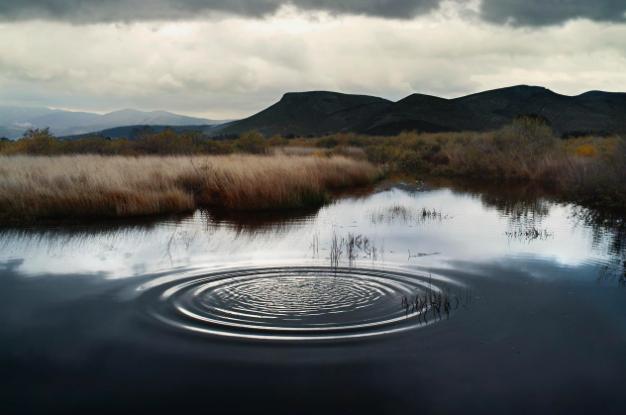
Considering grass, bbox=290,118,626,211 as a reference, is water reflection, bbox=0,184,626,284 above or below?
below

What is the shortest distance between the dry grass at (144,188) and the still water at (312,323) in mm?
2793

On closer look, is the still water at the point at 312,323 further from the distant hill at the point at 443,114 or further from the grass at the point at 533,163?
the distant hill at the point at 443,114

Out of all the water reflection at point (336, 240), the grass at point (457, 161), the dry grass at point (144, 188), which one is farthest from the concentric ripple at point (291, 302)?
the grass at point (457, 161)

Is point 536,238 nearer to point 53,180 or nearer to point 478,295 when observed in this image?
point 478,295

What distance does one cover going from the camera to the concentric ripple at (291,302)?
6.09m

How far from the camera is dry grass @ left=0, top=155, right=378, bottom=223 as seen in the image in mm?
14367

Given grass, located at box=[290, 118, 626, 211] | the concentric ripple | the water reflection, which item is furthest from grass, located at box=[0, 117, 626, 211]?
the concentric ripple

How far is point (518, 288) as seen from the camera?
25.8ft

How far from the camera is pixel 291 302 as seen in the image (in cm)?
688

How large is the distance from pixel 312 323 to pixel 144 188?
11107 mm

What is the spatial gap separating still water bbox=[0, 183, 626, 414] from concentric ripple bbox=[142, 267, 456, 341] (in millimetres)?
28

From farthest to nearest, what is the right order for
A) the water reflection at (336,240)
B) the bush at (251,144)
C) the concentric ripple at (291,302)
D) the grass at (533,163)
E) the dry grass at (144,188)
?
the bush at (251,144), the grass at (533,163), the dry grass at (144,188), the water reflection at (336,240), the concentric ripple at (291,302)

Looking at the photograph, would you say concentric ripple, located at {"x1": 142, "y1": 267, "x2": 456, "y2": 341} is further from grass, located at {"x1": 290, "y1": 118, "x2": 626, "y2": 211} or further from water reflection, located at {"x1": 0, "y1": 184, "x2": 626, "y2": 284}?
grass, located at {"x1": 290, "y1": 118, "x2": 626, "y2": 211}

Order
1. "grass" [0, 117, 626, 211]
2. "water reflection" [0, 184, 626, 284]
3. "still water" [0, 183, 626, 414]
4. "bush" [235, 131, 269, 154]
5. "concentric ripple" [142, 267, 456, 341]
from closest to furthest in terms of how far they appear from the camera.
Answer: "still water" [0, 183, 626, 414], "concentric ripple" [142, 267, 456, 341], "water reflection" [0, 184, 626, 284], "grass" [0, 117, 626, 211], "bush" [235, 131, 269, 154]
